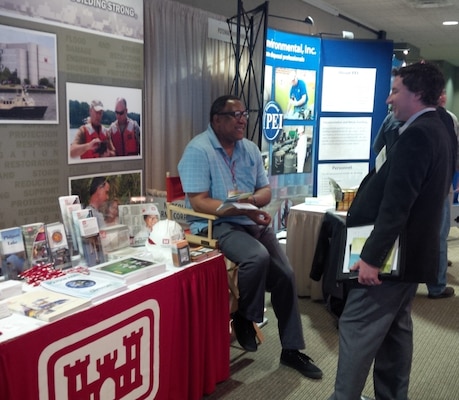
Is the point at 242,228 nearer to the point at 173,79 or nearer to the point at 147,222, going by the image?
the point at 147,222

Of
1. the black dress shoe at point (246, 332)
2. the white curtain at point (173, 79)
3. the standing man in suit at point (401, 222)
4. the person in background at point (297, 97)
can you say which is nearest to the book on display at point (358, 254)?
the standing man in suit at point (401, 222)

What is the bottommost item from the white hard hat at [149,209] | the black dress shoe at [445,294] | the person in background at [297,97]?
the black dress shoe at [445,294]

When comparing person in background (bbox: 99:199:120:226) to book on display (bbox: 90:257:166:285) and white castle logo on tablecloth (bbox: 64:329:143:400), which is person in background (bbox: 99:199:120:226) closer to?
book on display (bbox: 90:257:166:285)

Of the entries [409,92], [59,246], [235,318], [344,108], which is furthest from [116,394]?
[344,108]

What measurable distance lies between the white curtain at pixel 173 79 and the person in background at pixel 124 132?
26cm

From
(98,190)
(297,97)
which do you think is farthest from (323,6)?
(98,190)

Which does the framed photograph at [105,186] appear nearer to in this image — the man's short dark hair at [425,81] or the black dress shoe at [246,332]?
the black dress shoe at [246,332]

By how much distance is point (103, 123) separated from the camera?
3.06 meters

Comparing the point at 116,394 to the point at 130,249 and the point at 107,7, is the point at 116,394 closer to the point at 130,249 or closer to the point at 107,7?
the point at 130,249

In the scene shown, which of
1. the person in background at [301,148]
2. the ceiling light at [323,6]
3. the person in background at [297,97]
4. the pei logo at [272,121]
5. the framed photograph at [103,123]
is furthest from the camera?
the ceiling light at [323,6]

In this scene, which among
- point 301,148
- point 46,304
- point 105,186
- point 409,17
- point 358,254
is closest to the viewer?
point 46,304

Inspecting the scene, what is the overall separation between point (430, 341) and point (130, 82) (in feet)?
8.32

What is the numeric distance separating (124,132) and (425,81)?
2.06m

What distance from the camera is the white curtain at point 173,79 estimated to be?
3518mm
